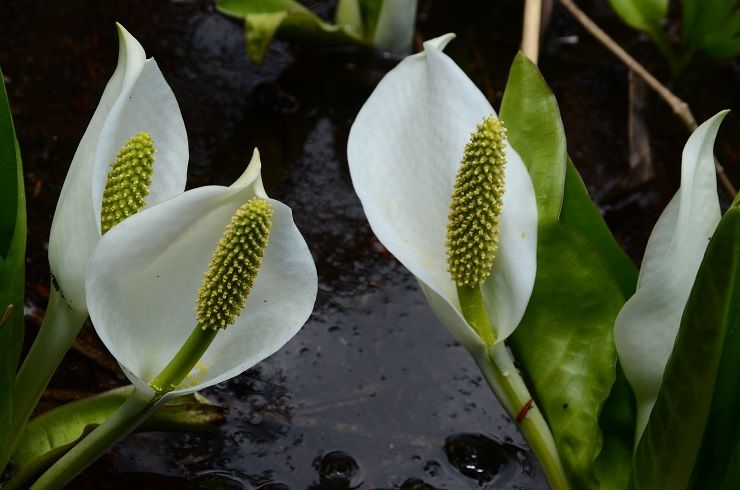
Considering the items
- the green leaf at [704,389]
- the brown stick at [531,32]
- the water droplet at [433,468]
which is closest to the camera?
the green leaf at [704,389]

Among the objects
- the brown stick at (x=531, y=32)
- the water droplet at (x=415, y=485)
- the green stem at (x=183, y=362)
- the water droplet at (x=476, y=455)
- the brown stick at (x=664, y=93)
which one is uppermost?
the brown stick at (x=531, y=32)

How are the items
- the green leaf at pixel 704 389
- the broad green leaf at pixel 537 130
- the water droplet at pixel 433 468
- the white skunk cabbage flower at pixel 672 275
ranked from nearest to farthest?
the green leaf at pixel 704 389
the white skunk cabbage flower at pixel 672 275
the broad green leaf at pixel 537 130
the water droplet at pixel 433 468

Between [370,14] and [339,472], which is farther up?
[370,14]

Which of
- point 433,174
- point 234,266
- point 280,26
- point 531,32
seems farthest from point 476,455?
point 280,26

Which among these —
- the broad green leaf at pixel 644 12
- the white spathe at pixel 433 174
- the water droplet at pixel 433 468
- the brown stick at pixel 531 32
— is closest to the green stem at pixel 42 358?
the white spathe at pixel 433 174

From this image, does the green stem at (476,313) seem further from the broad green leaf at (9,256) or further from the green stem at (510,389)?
the broad green leaf at (9,256)

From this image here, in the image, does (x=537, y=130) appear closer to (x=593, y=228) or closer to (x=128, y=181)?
(x=593, y=228)
